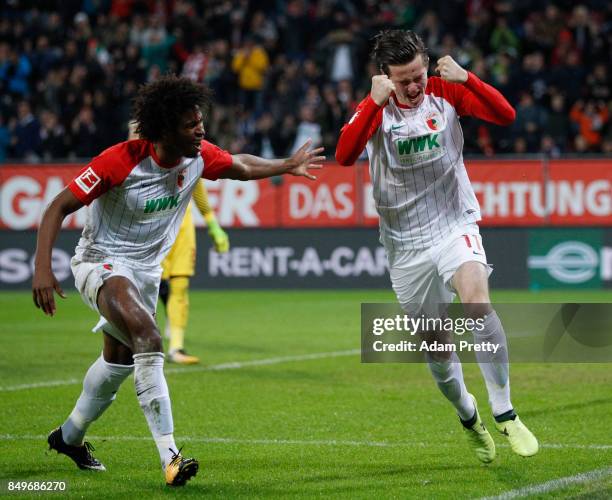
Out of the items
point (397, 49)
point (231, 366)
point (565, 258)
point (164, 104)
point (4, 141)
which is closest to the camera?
point (164, 104)

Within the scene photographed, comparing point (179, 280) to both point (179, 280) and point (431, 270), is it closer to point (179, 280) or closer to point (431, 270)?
point (179, 280)

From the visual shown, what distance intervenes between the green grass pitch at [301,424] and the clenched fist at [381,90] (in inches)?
83.0

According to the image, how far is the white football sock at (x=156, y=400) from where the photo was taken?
6.38m

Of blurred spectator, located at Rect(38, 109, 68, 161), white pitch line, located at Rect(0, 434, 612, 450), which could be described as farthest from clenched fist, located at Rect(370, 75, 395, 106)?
blurred spectator, located at Rect(38, 109, 68, 161)

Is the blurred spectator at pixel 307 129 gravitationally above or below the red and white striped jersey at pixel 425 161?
below

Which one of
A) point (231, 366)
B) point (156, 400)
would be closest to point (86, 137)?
point (231, 366)

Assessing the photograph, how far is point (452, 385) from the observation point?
721 centimetres

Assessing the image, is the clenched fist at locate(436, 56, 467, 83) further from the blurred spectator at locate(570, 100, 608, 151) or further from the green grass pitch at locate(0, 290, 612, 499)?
the blurred spectator at locate(570, 100, 608, 151)

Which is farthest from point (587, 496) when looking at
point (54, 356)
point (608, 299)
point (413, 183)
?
point (608, 299)

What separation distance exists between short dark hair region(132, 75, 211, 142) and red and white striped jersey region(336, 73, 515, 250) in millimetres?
918

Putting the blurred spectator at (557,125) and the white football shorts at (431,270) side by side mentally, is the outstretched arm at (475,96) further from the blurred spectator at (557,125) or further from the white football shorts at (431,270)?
the blurred spectator at (557,125)

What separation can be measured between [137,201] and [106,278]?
0.46 m

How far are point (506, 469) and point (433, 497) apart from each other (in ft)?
3.02

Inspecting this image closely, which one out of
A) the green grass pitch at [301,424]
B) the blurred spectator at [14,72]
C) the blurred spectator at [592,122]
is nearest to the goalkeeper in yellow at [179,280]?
the green grass pitch at [301,424]
